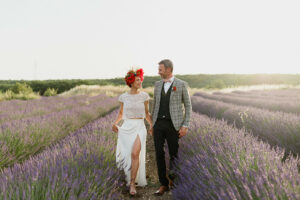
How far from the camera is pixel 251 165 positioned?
1.74 m

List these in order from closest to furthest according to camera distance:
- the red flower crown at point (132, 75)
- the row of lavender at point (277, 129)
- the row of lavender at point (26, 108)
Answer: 1. the red flower crown at point (132, 75)
2. the row of lavender at point (277, 129)
3. the row of lavender at point (26, 108)

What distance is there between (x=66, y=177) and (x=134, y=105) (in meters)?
1.30

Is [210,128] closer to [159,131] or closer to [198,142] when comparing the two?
[198,142]

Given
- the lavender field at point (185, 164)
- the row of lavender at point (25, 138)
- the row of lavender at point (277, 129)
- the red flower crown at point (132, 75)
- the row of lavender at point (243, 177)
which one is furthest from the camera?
the row of lavender at point (277, 129)

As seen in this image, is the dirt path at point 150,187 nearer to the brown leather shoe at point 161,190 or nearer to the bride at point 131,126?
the brown leather shoe at point 161,190

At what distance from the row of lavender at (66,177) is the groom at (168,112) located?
2.10 feet

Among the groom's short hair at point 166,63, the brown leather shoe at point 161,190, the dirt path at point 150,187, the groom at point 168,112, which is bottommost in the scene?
the dirt path at point 150,187

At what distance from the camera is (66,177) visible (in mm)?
1761

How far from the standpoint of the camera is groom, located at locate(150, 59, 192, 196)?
2.70 m

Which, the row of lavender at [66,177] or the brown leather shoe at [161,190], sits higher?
the row of lavender at [66,177]

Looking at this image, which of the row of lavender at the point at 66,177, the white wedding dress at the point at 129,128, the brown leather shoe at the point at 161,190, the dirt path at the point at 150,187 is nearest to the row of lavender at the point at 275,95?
the dirt path at the point at 150,187

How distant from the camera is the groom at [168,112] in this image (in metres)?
2.70

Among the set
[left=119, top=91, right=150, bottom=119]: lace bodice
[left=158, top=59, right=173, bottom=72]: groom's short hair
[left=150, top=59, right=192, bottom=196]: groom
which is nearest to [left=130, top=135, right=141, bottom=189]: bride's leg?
[left=150, top=59, right=192, bottom=196]: groom

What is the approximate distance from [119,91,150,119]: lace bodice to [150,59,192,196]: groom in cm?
17
